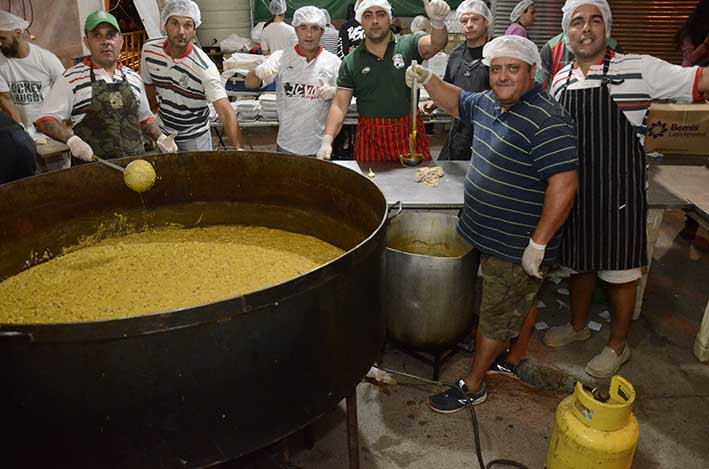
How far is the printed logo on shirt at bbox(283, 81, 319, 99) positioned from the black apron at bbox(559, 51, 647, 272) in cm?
159

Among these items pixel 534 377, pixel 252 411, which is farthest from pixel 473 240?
pixel 252 411

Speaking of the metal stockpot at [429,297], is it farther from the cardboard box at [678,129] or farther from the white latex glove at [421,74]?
the cardboard box at [678,129]

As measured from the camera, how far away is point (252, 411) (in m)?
1.34

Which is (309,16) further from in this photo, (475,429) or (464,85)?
(475,429)

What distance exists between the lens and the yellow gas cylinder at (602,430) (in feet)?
5.91

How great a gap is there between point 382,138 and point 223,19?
5822 millimetres

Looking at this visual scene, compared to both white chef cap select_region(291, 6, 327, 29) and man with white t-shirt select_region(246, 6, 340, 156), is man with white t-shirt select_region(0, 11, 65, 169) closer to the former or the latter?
man with white t-shirt select_region(246, 6, 340, 156)

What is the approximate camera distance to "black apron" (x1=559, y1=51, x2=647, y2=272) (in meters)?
2.24

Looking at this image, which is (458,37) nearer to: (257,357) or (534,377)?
(534,377)

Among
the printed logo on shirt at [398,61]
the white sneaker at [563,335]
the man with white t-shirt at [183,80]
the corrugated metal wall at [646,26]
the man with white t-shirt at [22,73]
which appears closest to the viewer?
the white sneaker at [563,335]

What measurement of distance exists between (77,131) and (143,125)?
33cm

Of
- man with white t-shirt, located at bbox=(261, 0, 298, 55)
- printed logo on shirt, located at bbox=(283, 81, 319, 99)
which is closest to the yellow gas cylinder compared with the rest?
printed logo on shirt, located at bbox=(283, 81, 319, 99)

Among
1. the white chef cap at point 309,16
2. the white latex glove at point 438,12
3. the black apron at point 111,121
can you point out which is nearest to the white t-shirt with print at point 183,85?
the black apron at point 111,121

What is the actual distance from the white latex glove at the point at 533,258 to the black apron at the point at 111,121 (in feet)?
6.87
